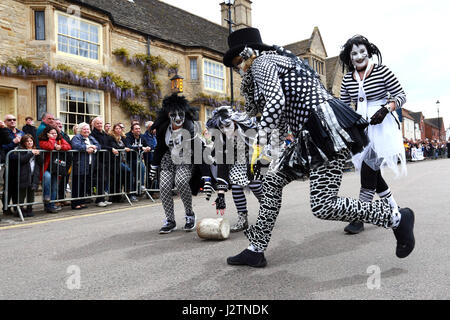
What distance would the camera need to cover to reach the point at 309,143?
2.79 metres

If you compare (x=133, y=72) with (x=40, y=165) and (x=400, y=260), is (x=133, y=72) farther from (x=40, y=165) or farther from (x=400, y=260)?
(x=400, y=260)

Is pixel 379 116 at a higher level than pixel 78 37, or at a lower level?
lower

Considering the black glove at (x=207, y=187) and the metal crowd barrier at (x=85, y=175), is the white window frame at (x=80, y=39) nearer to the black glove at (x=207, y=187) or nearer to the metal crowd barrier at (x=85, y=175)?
the metal crowd barrier at (x=85, y=175)

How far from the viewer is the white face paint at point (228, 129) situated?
5.03 metres

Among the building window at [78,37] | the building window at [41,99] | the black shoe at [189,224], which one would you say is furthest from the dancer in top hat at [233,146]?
the building window at [78,37]

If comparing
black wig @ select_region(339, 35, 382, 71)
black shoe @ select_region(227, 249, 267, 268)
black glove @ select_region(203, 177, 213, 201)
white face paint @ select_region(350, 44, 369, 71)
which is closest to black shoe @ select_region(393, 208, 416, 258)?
black shoe @ select_region(227, 249, 267, 268)

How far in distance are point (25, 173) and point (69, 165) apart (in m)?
1.07

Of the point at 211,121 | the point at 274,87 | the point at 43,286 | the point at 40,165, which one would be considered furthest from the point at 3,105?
the point at 274,87

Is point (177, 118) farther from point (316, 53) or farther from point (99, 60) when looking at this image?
point (316, 53)

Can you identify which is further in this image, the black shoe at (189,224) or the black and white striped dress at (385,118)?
the black shoe at (189,224)

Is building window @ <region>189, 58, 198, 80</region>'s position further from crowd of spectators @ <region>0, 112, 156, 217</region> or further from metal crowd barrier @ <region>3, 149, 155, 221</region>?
metal crowd barrier @ <region>3, 149, 155, 221</region>

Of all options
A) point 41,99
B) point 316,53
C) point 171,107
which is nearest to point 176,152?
point 171,107

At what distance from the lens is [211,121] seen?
5160 millimetres
